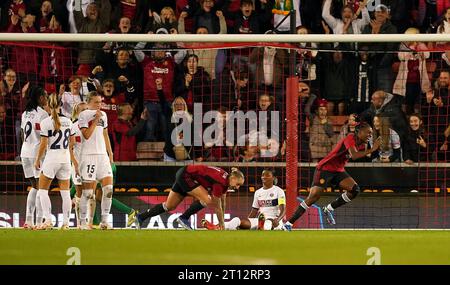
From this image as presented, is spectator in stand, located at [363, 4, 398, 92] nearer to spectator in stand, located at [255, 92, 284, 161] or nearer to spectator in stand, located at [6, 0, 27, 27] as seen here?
spectator in stand, located at [255, 92, 284, 161]

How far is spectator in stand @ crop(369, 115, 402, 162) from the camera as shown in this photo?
56.4 feet

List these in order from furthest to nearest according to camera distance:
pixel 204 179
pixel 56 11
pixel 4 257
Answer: pixel 56 11 → pixel 204 179 → pixel 4 257

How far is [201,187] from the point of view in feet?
54.8

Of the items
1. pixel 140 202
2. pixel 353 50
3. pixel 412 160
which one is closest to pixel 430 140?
pixel 412 160

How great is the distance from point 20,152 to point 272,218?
344 cm

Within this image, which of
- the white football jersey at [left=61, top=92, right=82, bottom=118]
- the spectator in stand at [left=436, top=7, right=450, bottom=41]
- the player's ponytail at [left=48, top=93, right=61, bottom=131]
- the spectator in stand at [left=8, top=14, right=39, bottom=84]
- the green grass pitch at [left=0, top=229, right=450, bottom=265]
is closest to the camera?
the green grass pitch at [left=0, top=229, right=450, bottom=265]

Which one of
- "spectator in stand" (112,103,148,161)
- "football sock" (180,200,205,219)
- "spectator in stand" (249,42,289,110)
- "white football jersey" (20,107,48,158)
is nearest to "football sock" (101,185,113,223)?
"white football jersey" (20,107,48,158)

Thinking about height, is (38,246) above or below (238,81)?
below

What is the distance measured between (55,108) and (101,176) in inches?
40.5

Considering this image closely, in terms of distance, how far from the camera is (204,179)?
16.7m

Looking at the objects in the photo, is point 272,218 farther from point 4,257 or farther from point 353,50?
point 4,257

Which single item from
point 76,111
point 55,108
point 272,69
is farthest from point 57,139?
point 272,69

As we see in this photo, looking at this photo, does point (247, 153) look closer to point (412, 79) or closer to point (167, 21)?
point (412, 79)

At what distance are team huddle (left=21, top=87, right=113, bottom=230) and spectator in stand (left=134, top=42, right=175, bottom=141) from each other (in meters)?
1.45
